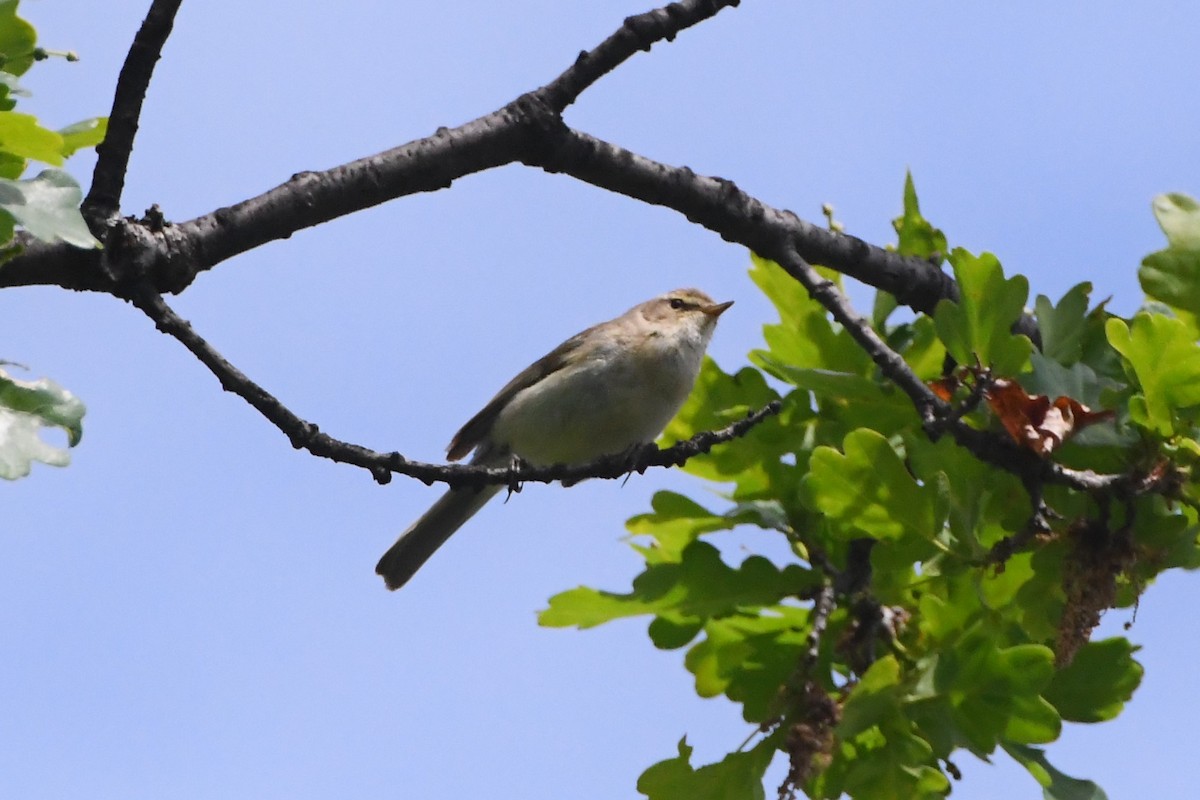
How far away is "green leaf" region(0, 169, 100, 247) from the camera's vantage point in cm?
190

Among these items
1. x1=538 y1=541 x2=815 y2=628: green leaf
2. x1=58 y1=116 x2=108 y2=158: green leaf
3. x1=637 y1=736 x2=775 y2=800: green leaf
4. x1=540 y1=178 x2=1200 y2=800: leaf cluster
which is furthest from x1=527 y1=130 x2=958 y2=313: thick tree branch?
x1=637 y1=736 x2=775 y2=800: green leaf

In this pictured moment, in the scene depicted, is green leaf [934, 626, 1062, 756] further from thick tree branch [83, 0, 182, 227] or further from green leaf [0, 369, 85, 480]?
thick tree branch [83, 0, 182, 227]

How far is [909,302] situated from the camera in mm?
3654

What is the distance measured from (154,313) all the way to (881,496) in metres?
1.48

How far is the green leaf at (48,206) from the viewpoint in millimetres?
1900

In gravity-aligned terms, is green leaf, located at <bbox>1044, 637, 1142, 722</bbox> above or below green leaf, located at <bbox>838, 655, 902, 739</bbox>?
above

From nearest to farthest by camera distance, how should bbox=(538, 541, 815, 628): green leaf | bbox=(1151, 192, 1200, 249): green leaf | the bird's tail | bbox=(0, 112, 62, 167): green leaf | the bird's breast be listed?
bbox=(0, 112, 62, 167): green leaf, bbox=(1151, 192, 1200, 249): green leaf, bbox=(538, 541, 815, 628): green leaf, the bird's breast, the bird's tail

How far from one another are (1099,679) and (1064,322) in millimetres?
772

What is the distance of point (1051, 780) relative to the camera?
9.31ft

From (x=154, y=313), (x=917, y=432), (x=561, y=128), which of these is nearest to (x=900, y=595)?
(x=917, y=432)

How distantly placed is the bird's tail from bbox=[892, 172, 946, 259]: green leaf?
9.61 ft

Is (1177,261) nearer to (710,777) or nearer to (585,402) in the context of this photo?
(710,777)

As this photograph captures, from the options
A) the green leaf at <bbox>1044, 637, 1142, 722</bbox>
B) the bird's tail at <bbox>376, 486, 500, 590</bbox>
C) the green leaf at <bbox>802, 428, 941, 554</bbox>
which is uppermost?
the bird's tail at <bbox>376, 486, 500, 590</bbox>

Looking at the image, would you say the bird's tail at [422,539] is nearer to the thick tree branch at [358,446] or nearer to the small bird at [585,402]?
the small bird at [585,402]
